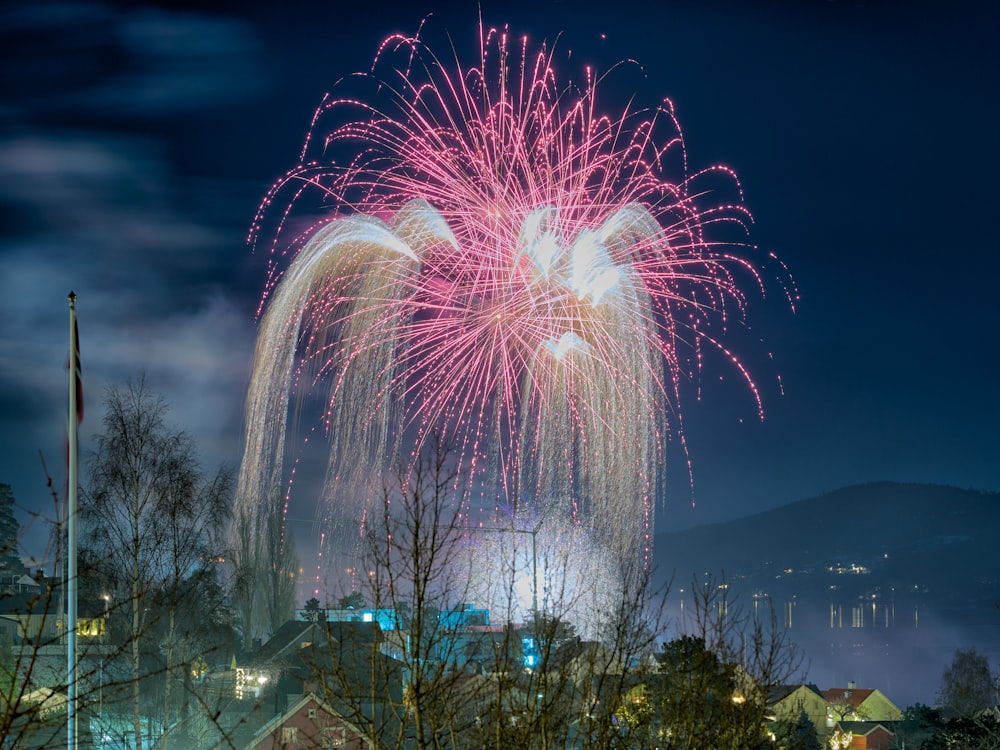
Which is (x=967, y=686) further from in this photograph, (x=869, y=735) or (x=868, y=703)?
(x=869, y=735)

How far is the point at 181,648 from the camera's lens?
2728 cm

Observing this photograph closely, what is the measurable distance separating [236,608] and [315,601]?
17.7 ft

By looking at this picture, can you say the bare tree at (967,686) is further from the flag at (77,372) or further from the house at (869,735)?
the flag at (77,372)

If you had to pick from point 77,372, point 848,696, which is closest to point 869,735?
point 848,696

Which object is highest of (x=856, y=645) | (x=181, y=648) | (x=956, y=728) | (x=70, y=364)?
(x=70, y=364)

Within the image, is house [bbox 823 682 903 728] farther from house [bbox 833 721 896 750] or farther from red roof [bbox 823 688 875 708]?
house [bbox 833 721 896 750]

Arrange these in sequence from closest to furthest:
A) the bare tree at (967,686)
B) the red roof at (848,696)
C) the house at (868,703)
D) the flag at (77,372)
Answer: the flag at (77,372), the bare tree at (967,686), the house at (868,703), the red roof at (848,696)


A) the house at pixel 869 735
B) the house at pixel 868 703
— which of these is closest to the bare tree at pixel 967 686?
the house at pixel 868 703

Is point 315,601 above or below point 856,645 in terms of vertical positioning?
above

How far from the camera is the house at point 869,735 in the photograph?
61688mm

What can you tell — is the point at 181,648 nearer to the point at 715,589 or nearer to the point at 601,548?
the point at 601,548

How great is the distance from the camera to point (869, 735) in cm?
6347

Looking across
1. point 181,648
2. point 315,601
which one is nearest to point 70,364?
point 181,648

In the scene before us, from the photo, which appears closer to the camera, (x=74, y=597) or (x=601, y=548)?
(x=74, y=597)
